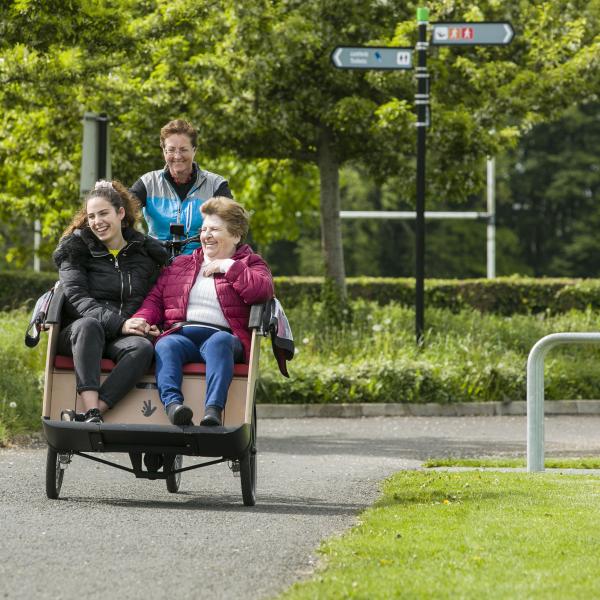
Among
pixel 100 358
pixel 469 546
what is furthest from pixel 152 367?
pixel 469 546

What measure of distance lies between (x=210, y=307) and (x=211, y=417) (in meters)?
0.70

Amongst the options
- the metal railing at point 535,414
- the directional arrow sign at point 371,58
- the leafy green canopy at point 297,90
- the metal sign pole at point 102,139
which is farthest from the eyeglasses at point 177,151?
the leafy green canopy at point 297,90

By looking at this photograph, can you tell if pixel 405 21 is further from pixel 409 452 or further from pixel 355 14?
pixel 409 452

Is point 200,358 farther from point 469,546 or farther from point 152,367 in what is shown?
point 469,546

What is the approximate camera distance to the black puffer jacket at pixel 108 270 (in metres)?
7.80

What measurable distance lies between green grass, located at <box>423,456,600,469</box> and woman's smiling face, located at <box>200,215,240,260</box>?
292 cm

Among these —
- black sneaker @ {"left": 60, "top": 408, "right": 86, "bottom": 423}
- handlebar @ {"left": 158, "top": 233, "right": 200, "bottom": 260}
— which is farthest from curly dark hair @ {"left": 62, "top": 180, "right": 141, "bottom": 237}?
black sneaker @ {"left": 60, "top": 408, "right": 86, "bottom": 423}

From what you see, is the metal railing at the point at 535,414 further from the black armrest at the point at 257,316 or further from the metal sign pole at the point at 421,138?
the metal sign pole at the point at 421,138

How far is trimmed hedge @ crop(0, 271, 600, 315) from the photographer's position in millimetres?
28938

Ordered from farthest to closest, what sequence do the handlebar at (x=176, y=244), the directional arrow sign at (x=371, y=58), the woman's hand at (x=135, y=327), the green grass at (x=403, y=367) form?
the directional arrow sign at (x=371, y=58), the green grass at (x=403, y=367), the handlebar at (x=176, y=244), the woman's hand at (x=135, y=327)

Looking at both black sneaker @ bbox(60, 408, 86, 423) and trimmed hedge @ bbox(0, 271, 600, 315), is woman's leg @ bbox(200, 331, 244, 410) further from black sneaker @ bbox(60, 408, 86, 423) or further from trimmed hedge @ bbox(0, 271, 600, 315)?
trimmed hedge @ bbox(0, 271, 600, 315)

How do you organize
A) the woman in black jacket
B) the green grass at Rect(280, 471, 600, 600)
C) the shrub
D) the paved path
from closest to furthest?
the green grass at Rect(280, 471, 600, 600)
the paved path
the woman in black jacket
the shrub

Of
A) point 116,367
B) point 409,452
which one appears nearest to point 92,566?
point 116,367

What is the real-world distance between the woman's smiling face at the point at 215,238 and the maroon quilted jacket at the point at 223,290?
3.4 inches
